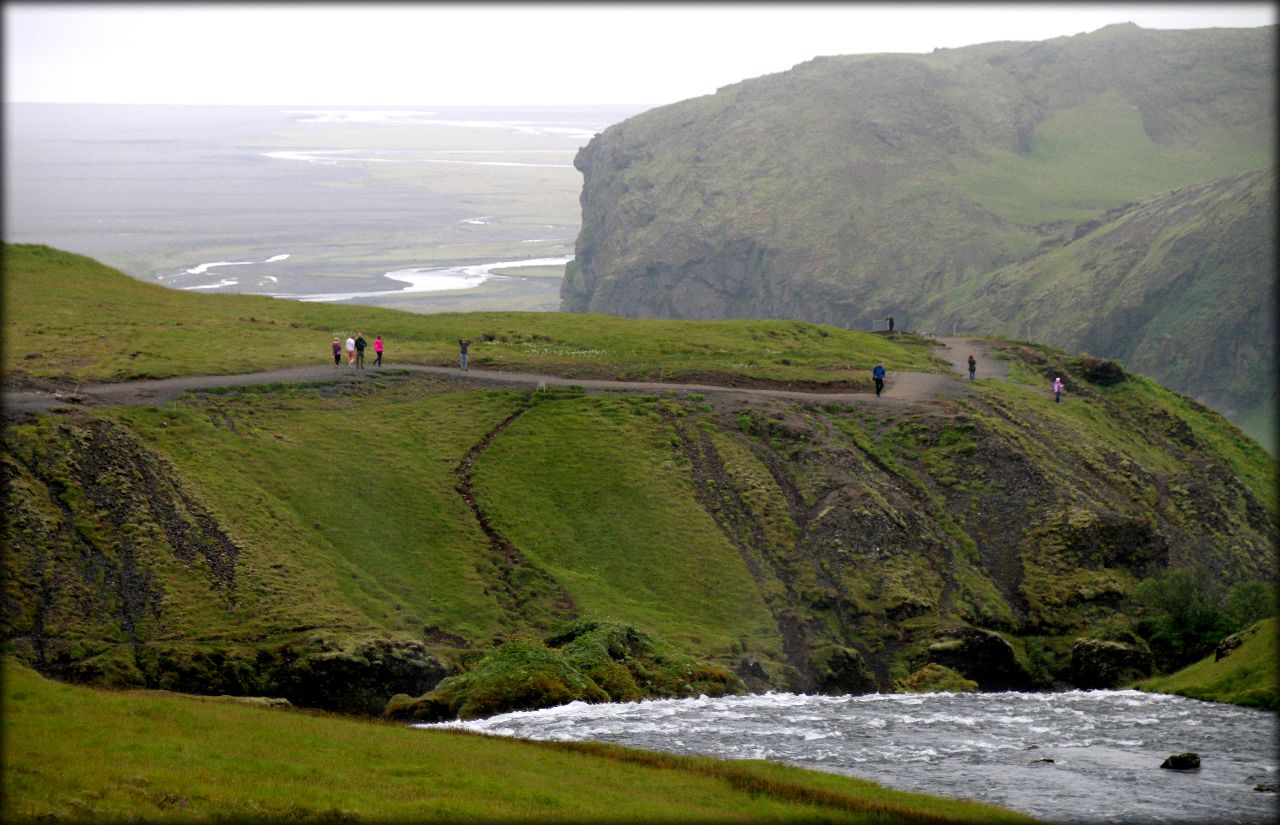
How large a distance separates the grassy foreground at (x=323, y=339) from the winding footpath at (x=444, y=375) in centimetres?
203

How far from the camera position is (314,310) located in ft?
415

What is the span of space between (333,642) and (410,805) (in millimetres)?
30618

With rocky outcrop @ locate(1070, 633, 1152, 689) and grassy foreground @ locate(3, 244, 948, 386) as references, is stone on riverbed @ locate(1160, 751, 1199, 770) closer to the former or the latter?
rocky outcrop @ locate(1070, 633, 1152, 689)

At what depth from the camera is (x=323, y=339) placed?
367ft

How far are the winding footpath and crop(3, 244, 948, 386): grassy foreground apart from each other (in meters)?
2.03

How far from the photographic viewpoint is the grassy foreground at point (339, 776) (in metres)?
32.8

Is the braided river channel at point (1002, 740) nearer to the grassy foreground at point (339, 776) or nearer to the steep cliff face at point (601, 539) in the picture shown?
the grassy foreground at point (339, 776)

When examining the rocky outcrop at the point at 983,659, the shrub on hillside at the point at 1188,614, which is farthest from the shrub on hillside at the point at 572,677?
the shrub on hillside at the point at 1188,614

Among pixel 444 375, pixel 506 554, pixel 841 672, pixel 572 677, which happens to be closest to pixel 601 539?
pixel 506 554

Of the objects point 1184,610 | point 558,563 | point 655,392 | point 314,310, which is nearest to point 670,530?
point 558,563

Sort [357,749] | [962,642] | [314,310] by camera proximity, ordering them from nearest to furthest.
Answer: [357,749] < [962,642] < [314,310]

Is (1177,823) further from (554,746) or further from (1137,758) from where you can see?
(554,746)

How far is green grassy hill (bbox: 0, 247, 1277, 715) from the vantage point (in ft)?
209

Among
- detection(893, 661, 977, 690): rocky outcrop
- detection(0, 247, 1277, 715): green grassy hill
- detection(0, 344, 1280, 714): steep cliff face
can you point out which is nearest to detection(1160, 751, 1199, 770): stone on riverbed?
detection(893, 661, 977, 690): rocky outcrop
